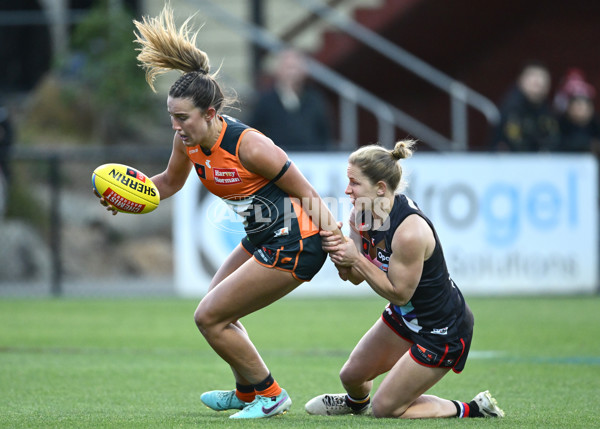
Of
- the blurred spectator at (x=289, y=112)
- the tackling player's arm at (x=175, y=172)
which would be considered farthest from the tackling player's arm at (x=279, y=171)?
the blurred spectator at (x=289, y=112)

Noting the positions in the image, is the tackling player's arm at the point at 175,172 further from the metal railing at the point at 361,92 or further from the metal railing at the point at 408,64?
the metal railing at the point at 408,64

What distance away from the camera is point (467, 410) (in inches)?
206

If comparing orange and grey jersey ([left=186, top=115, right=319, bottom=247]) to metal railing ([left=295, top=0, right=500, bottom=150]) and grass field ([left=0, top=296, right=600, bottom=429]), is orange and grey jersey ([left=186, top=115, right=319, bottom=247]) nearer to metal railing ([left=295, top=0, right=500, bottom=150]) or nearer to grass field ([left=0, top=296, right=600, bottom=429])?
grass field ([left=0, top=296, right=600, bottom=429])

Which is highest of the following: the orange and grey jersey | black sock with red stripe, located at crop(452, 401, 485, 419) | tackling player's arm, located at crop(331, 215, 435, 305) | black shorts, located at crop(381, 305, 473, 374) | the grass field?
the orange and grey jersey

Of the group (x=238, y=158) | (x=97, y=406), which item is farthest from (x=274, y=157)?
(x=97, y=406)

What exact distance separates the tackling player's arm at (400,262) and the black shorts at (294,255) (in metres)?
0.12

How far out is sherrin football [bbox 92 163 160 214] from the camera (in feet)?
17.5

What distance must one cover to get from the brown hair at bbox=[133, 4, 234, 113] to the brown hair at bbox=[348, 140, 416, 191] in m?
0.82

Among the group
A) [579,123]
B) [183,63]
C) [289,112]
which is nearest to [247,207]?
[183,63]

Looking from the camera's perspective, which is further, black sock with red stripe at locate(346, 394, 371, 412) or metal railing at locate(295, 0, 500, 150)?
metal railing at locate(295, 0, 500, 150)

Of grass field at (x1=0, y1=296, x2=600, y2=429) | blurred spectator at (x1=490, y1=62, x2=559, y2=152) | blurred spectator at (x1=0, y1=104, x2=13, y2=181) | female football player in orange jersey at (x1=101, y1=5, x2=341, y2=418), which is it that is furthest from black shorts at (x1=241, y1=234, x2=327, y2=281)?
blurred spectator at (x1=0, y1=104, x2=13, y2=181)

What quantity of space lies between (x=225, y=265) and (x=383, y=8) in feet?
34.5

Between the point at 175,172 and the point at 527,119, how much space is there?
7.54 m

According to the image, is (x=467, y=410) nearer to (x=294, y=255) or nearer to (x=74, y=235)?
(x=294, y=255)
